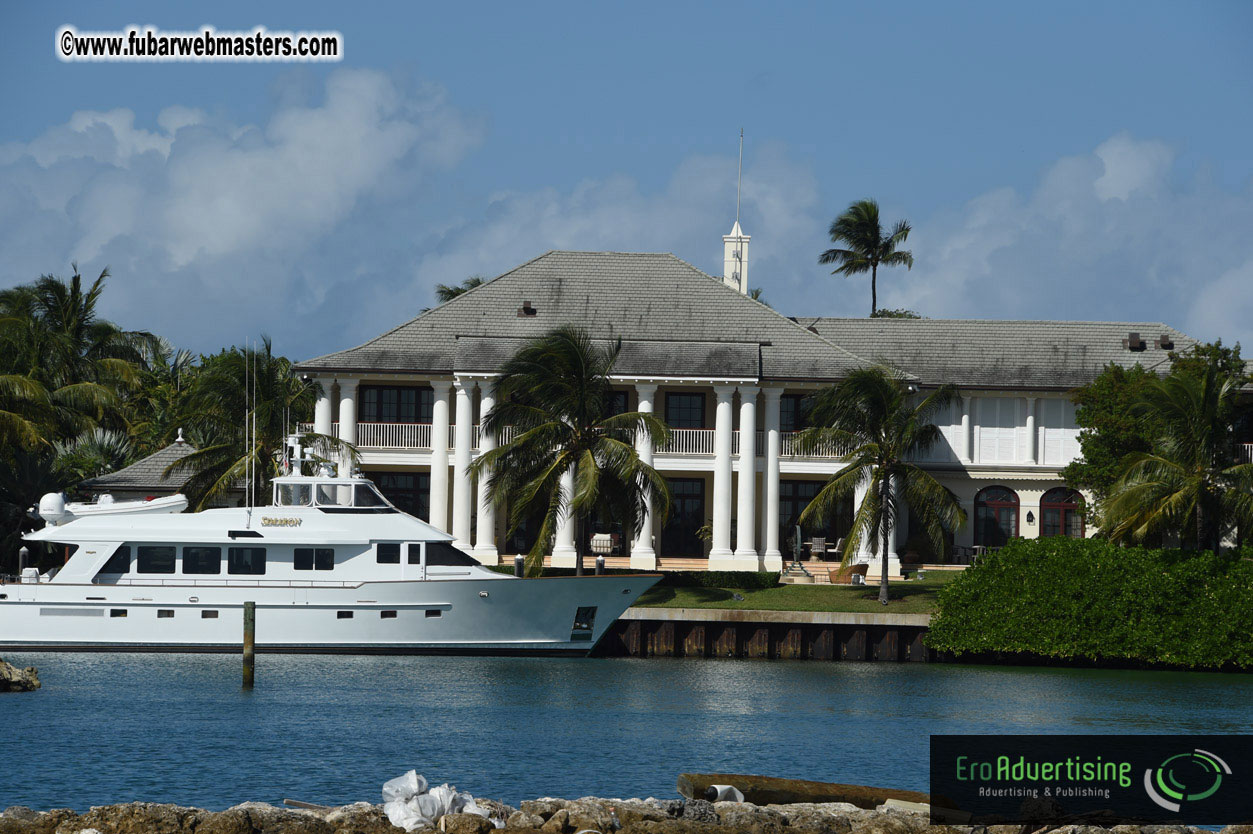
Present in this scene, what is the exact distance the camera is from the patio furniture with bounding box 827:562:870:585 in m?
41.2

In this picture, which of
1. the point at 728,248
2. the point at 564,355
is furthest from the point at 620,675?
the point at 728,248

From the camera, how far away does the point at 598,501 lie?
38.6m

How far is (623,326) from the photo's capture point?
1870 inches

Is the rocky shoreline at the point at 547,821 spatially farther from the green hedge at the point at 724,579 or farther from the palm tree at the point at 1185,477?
the green hedge at the point at 724,579

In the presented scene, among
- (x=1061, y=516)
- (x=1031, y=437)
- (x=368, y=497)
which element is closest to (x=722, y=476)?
(x=1031, y=437)

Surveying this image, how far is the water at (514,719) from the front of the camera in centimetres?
2259

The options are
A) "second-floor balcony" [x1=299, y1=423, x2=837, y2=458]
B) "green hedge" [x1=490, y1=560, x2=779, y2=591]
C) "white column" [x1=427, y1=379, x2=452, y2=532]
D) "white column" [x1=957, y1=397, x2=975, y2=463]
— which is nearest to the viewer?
"green hedge" [x1=490, y1=560, x2=779, y2=591]

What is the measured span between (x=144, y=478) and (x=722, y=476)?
54.7ft

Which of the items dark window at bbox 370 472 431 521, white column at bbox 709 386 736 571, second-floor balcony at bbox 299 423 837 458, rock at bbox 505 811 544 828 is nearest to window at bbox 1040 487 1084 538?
second-floor balcony at bbox 299 423 837 458

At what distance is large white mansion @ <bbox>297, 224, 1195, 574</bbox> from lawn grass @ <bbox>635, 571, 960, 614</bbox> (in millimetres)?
3923

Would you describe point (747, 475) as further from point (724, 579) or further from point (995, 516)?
point (995, 516)

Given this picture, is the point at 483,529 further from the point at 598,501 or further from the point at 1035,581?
the point at 1035,581

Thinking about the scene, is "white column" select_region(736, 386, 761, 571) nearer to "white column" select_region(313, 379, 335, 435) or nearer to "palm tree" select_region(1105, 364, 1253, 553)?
"palm tree" select_region(1105, 364, 1253, 553)

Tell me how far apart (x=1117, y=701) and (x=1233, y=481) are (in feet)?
26.4
